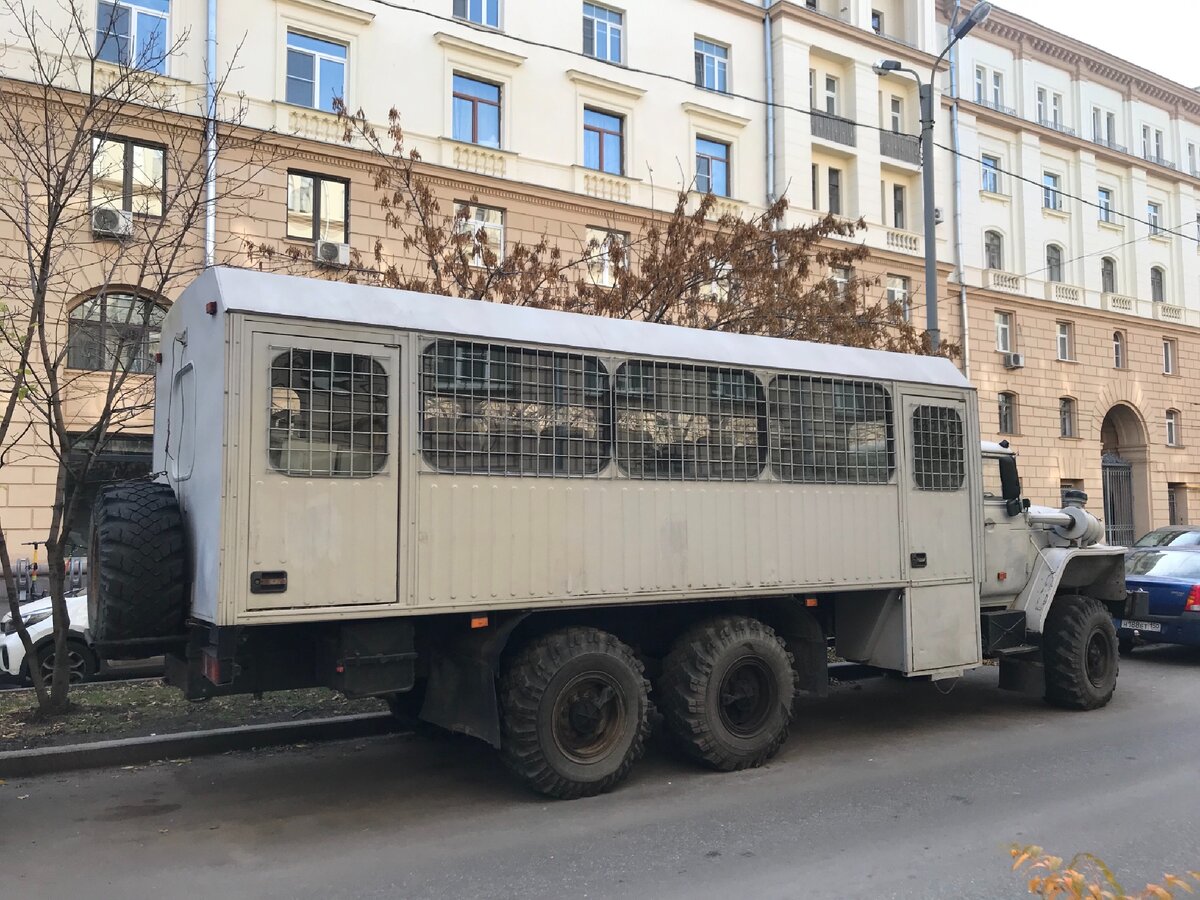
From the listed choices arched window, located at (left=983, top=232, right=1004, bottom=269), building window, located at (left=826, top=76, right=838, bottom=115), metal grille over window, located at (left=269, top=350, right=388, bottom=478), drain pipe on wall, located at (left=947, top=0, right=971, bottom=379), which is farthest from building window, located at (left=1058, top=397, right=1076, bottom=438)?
metal grille over window, located at (left=269, top=350, right=388, bottom=478)

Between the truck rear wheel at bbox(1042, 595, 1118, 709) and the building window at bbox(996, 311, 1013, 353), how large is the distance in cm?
2331

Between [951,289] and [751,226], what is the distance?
18990 mm

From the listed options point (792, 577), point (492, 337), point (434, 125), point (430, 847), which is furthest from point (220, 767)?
point (434, 125)

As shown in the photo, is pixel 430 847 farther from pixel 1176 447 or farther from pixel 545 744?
pixel 1176 447

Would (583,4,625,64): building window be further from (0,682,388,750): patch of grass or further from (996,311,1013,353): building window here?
(0,682,388,750): patch of grass

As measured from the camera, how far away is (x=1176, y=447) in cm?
3516

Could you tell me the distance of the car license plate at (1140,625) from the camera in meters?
11.9

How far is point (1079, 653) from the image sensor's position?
880 centimetres

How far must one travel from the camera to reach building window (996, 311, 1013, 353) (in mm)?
30516

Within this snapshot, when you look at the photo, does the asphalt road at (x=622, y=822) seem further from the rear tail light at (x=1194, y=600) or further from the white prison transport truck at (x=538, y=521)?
the rear tail light at (x=1194, y=600)

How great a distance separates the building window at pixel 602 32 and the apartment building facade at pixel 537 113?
57 millimetres

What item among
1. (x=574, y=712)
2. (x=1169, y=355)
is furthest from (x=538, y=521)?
(x=1169, y=355)

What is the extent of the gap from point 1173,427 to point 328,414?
3784 centimetres

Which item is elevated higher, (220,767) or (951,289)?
(951,289)
